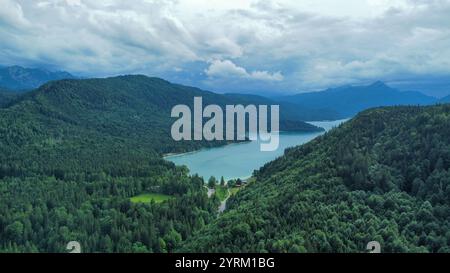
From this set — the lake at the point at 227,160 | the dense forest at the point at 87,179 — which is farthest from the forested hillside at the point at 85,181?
the lake at the point at 227,160

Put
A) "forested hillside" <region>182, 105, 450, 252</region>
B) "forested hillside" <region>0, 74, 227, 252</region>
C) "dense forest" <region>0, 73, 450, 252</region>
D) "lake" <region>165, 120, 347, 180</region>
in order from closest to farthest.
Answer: "forested hillside" <region>182, 105, 450, 252</region>
"dense forest" <region>0, 73, 450, 252</region>
"forested hillside" <region>0, 74, 227, 252</region>
"lake" <region>165, 120, 347, 180</region>

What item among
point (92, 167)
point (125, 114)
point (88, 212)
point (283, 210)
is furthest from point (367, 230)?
point (125, 114)

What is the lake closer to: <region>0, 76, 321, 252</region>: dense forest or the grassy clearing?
<region>0, 76, 321, 252</region>: dense forest

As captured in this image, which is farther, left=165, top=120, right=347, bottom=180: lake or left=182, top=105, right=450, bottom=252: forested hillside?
left=165, top=120, right=347, bottom=180: lake

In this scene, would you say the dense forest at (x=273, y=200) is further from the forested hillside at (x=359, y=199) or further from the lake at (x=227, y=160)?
the lake at (x=227, y=160)

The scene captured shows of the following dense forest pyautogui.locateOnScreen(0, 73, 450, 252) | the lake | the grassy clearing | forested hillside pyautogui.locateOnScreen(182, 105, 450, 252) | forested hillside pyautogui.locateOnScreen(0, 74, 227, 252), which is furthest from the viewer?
the lake

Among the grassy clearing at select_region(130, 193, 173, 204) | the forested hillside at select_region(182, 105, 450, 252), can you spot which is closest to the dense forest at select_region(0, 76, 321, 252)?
the grassy clearing at select_region(130, 193, 173, 204)

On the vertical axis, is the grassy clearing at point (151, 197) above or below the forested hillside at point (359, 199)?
below
